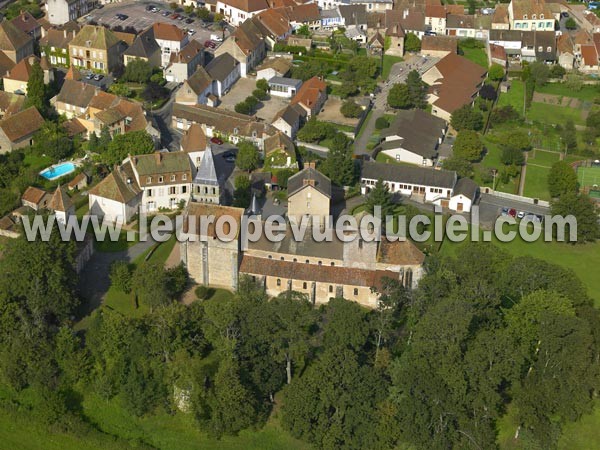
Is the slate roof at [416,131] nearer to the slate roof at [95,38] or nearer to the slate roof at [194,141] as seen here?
the slate roof at [194,141]

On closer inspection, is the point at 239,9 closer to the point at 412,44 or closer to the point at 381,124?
the point at 412,44

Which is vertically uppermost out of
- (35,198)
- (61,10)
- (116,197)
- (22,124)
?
(116,197)

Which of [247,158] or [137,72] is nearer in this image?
[247,158]

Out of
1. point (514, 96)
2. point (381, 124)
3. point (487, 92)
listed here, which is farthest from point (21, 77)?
point (514, 96)

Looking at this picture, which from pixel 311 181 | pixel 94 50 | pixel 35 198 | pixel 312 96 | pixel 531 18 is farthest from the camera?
pixel 531 18

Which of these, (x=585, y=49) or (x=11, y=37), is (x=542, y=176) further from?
(x=11, y=37)

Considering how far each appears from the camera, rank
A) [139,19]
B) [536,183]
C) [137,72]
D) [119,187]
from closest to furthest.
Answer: [119,187], [536,183], [137,72], [139,19]

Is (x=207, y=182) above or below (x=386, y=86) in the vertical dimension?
above
